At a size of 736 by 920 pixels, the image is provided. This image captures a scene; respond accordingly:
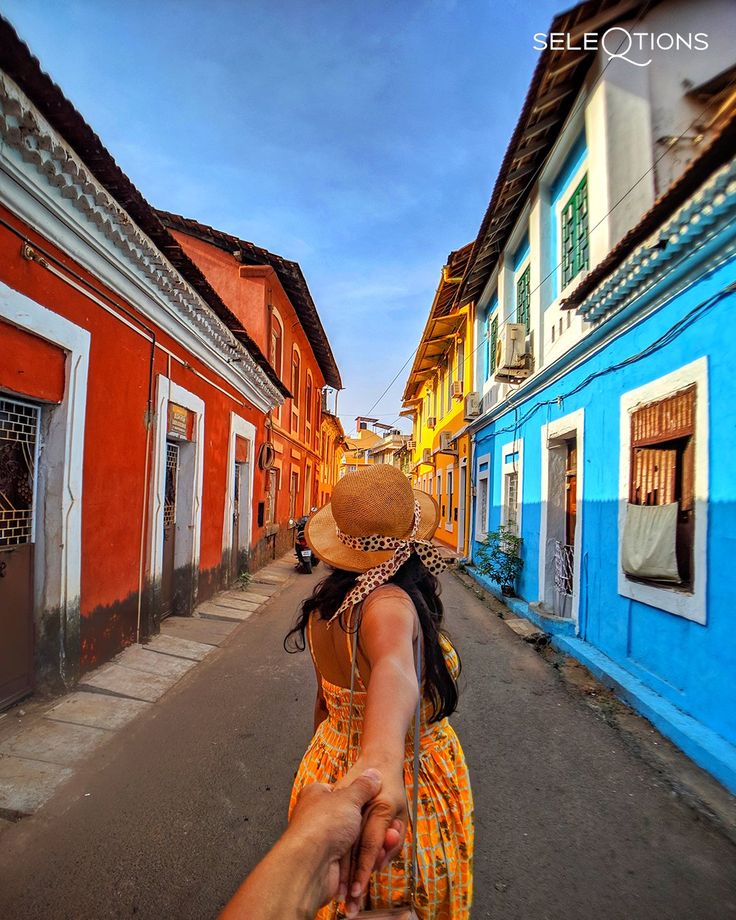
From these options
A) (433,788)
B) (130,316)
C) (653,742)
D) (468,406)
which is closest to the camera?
(433,788)

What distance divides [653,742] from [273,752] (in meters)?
2.65

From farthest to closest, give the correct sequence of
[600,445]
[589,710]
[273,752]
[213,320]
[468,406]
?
[468,406]
[213,320]
[600,445]
[589,710]
[273,752]

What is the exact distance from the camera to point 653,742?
3.64 metres

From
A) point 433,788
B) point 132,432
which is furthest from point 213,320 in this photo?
point 433,788

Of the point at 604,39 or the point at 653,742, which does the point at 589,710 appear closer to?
the point at 653,742

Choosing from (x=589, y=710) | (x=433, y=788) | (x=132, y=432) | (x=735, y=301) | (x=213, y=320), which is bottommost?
(x=589, y=710)

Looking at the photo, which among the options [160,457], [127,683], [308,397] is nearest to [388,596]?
[127,683]

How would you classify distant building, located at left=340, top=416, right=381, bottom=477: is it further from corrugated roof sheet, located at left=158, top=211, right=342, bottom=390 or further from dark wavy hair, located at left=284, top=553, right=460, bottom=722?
dark wavy hair, located at left=284, top=553, right=460, bottom=722

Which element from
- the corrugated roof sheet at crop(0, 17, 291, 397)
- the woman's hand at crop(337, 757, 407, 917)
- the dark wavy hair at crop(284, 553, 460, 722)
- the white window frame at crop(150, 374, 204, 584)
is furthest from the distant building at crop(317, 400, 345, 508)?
the woman's hand at crop(337, 757, 407, 917)

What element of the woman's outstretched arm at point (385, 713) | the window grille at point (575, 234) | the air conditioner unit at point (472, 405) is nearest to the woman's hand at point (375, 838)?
the woman's outstretched arm at point (385, 713)

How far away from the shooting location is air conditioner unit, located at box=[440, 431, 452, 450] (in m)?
15.3

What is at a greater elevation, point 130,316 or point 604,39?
point 604,39

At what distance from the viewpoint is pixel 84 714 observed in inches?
148

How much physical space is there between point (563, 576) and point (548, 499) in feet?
3.54
